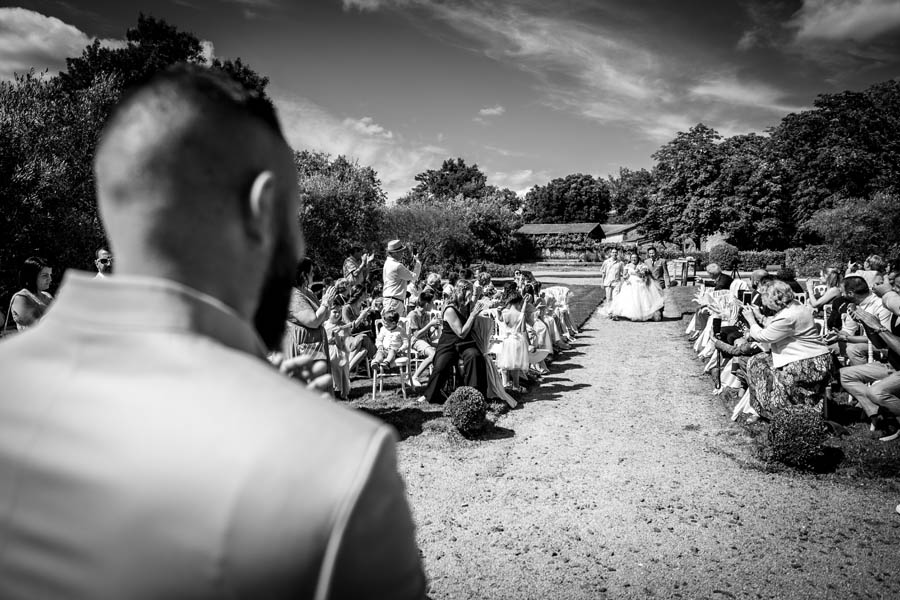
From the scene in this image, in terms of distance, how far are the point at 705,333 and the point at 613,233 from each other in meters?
70.9

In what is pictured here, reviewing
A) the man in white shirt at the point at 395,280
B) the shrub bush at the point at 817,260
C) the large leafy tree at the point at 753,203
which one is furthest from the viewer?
the large leafy tree at the point at 753,203

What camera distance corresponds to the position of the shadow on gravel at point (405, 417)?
780cm

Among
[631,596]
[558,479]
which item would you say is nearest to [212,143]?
[631,596]

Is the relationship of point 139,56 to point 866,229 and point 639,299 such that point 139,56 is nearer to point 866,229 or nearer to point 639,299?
point 639,299

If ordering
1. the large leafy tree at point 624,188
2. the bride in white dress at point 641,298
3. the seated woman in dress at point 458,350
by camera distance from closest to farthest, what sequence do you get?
1. the seated woman in dress at point 458,350
2. the bride in white dress at point 641,298
3. the large leafy tree at point 624,188

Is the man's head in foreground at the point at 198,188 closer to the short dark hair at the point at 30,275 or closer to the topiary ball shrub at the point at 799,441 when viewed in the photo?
the short dark hair at the point at 30,275

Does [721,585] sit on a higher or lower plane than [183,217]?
lower

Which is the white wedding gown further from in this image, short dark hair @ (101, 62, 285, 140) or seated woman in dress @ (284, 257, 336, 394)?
short dark hair @ (101, 62, 285, 140)

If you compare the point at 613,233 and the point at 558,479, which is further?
the point at 613,233

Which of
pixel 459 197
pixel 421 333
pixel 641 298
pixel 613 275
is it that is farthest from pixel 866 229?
pixel 459 197

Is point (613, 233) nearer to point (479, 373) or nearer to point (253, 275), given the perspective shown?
point (479, 373)

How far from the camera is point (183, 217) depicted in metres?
0.78

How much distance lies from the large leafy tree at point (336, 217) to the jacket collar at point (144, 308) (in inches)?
1131

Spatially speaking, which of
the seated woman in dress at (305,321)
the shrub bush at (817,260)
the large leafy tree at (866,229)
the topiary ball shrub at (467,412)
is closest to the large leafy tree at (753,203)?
the shrub bush at (817,260)
